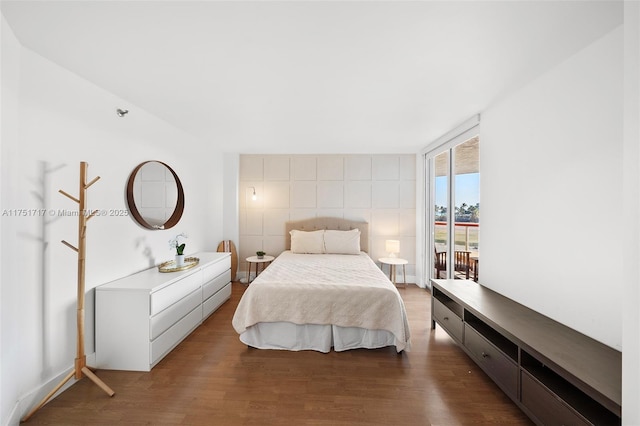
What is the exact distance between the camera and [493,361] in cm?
187

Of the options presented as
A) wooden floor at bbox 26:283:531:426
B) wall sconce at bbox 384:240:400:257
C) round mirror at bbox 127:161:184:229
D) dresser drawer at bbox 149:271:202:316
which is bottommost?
wooden floor at bbox 26:283:531:426

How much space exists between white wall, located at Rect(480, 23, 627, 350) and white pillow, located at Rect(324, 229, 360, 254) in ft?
7.06

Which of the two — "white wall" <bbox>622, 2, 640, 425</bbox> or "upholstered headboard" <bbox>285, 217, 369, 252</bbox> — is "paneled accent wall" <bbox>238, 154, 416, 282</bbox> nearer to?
"upholstered headboard" <bbox>285, 217, 369, 252</bbox>

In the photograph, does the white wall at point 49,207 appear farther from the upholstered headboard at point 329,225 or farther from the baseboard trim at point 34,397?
the upholstered headboard at point 329,225

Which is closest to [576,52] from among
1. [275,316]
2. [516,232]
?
[516,232]

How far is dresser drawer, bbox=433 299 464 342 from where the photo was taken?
234 cm

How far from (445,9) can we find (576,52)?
113cm

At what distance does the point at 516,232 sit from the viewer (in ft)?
7.59

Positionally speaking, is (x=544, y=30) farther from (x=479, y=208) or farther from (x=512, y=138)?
(x=479, y=208)

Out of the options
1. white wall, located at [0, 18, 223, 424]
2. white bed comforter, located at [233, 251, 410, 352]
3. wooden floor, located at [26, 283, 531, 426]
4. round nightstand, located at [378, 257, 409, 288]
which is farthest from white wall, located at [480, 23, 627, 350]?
white wall, located at [0, 18, 223, 424]

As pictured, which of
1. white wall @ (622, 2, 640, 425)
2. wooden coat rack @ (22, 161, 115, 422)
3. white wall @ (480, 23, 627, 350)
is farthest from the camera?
wooden coat rack @ (22, 161, 115, 422)

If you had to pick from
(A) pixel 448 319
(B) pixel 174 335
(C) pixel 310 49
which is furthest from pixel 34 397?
(A) pixel 448 319

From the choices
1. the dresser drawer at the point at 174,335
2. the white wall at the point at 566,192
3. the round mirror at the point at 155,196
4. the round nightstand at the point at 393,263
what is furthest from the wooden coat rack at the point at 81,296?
the round nightstand at the point at 393,263

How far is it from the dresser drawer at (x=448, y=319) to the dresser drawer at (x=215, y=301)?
2720 mm
